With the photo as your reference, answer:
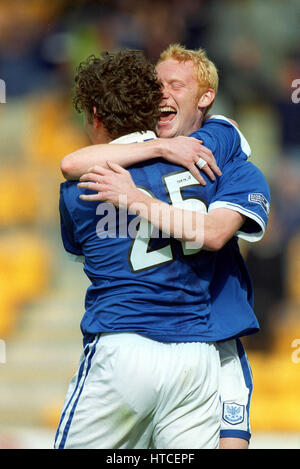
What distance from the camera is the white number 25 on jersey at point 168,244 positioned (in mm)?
2131

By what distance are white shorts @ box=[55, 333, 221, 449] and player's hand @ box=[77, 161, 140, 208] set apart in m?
0.41

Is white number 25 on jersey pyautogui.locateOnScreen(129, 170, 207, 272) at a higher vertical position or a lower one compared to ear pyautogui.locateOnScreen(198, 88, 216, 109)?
lower

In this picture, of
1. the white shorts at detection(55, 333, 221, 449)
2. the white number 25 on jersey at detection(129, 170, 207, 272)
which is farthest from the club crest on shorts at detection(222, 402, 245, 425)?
the white number 25 on jersey at detection(129, 170, 207, 272)

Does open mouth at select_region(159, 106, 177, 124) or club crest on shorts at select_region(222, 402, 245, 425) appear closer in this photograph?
club crest on shorts at select_region(222, 402, 245, 425)

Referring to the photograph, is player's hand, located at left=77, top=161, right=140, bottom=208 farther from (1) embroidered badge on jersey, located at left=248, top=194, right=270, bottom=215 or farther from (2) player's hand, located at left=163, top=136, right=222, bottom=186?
(1) embroidered badge on jersey, located at left=248, top=194, right=270, bottom=215

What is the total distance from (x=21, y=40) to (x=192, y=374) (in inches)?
258

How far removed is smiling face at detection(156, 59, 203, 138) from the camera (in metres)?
2.47

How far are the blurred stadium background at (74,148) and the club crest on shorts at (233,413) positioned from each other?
3.31 meters

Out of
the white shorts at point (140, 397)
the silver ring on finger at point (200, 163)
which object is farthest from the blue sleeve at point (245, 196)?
the white shorts at point (140, 397)

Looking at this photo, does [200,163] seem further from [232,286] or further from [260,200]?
[232,286]

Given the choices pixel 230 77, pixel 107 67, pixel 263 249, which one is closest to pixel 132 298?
pixel 107 67

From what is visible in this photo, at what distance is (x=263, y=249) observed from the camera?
635 cm

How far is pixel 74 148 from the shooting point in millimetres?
7445
